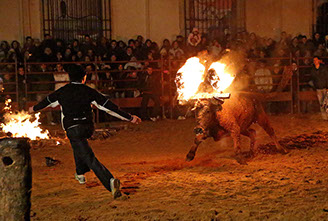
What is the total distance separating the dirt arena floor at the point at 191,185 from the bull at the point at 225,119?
1.30ft

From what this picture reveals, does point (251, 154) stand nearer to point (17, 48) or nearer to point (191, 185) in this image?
point (191, 185)

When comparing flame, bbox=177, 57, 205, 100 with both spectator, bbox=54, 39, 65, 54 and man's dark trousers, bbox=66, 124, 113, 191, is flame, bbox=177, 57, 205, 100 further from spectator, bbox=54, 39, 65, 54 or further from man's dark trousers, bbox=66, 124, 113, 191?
spectator, bbox=54, 39, 65, 54

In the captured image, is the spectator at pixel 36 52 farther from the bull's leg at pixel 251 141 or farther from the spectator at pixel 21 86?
the bull's leg at pixel 251 141

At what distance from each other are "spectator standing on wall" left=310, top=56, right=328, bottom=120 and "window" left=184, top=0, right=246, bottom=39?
4613 mm

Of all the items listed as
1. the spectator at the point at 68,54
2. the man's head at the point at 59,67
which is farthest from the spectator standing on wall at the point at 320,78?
the man's head at the point at 59,67

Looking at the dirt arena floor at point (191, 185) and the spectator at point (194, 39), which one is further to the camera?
the spectator at point (194, 39)

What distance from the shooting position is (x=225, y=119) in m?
7.87

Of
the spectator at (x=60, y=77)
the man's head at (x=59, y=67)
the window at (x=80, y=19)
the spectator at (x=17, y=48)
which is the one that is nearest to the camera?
the man's head at (x=59, y=67)

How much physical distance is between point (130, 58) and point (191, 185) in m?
9.27

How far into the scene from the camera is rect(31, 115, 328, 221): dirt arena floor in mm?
5039

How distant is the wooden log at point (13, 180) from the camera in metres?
3.90

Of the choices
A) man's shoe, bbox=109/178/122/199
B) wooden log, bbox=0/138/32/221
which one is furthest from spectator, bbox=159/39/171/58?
wooden log, bbox=0/138/32/221

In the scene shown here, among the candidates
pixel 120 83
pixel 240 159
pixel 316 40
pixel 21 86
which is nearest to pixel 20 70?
pixel 21 86

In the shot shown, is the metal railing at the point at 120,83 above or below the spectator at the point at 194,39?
below
